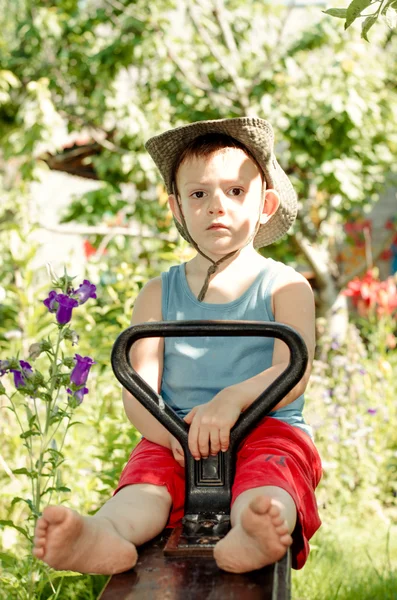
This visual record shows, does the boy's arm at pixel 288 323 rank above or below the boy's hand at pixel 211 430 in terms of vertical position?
above

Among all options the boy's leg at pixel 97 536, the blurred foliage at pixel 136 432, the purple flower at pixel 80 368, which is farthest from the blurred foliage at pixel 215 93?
the boy's leg at pixel 97 536

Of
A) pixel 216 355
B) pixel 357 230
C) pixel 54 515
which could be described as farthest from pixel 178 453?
pixel 357 230

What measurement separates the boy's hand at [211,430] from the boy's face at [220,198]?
51cm

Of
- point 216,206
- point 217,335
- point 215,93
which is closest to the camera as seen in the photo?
point 217,335

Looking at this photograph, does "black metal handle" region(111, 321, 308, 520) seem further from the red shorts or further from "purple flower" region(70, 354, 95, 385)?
"purple flower" region(70, 354, 95, 385)

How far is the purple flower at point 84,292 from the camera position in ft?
7.57

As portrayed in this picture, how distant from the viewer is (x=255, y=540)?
147 cm

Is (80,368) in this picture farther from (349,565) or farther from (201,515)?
(349,565)

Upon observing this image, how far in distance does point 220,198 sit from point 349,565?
1630 millimetres

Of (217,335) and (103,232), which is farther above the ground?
(217,335)

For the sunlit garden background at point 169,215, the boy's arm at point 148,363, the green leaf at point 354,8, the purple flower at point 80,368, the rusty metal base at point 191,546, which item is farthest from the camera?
the sunlit garden background at point 169,215

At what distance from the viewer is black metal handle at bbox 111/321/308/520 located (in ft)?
5.47

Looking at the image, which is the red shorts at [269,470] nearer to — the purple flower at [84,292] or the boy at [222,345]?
the boy at [222,345]

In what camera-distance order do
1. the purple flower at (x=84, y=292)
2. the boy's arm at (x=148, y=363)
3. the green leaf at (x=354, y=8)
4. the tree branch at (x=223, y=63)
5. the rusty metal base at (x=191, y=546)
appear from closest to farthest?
1. the rusty metal base at (x=191, y=546)
2. the green leaf at (x=354, y=8)
3. the boy's arm at (x=148, y=363)
4. the purple flower at (x=84, y=292)
5. the tree branch at (x=223, y=63)
